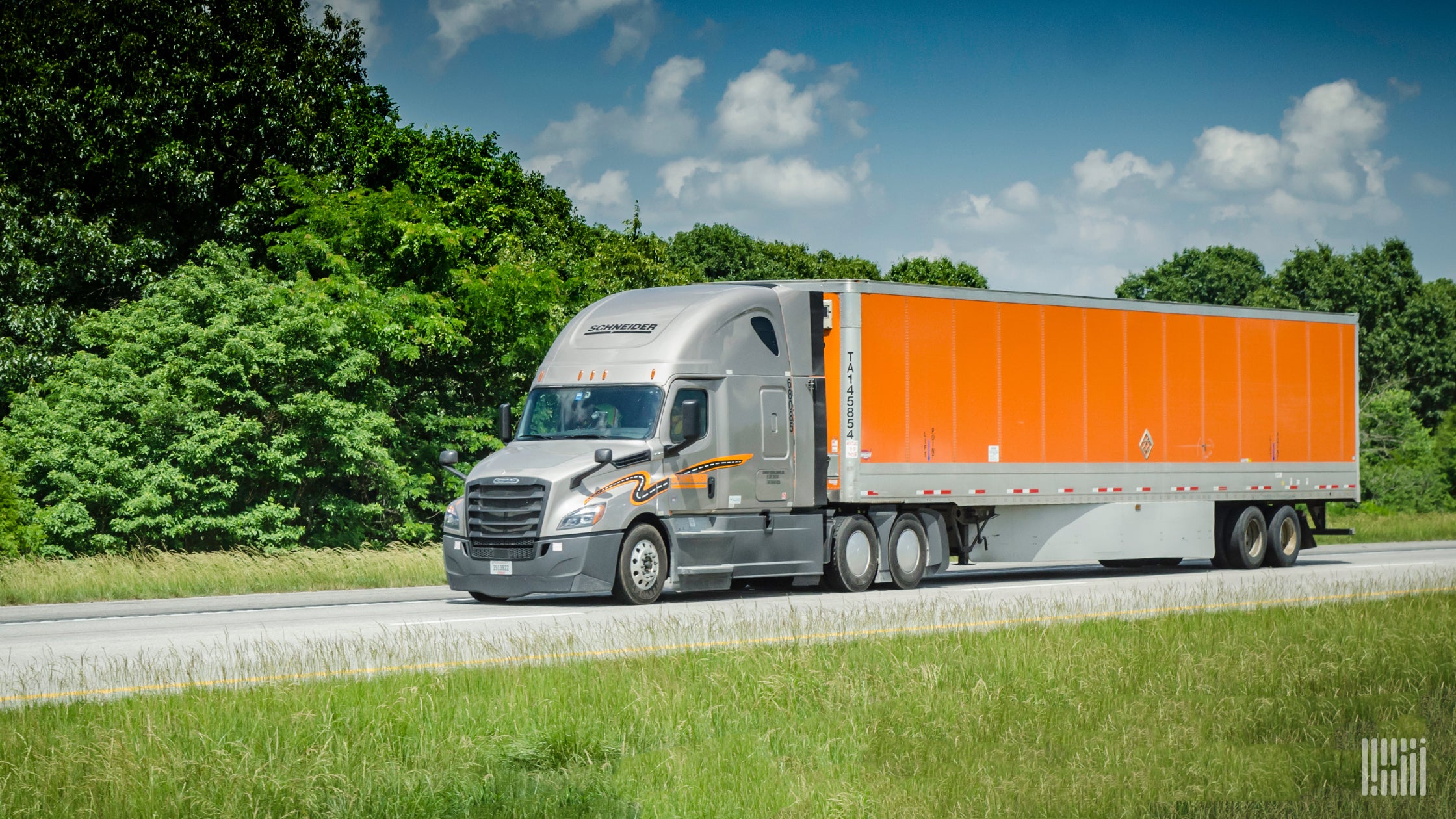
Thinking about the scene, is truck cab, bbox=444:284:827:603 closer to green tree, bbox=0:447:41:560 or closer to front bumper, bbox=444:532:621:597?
front bumper, bbox=444:532:621:597

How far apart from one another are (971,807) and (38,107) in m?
33.8

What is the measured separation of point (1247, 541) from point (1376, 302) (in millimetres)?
61007

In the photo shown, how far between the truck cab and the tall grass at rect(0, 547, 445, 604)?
4530 mm

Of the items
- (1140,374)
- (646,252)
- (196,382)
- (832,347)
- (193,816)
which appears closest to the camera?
(193,816)

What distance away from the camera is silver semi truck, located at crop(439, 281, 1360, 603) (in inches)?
698

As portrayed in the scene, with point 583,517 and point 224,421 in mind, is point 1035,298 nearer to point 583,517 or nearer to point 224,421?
point 583,517

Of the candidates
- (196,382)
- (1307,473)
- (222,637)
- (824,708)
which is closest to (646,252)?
(196,382)

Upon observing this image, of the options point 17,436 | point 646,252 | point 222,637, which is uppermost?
point 646,252

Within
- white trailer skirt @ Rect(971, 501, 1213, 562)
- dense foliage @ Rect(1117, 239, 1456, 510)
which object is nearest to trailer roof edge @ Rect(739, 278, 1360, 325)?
white trailer skirt @ Rect(971, 501, 1213, 562)

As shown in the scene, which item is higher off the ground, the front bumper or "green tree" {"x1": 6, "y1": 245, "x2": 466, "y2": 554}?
"green tree" {"x1": 6, "y1": 245, "x2": 466, "y2": 554}

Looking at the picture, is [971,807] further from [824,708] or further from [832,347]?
[832,347]

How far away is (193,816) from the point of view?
7074 mm

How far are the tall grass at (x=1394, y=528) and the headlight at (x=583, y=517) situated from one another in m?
22.1

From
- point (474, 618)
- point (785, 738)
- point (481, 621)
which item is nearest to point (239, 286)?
point (474, 618)
